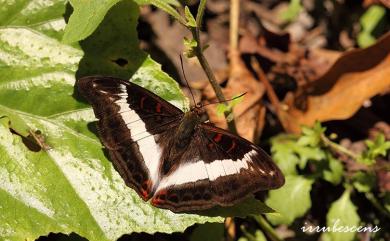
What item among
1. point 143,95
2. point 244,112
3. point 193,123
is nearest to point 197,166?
point 193,123

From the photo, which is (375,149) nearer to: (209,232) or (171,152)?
(209,232)

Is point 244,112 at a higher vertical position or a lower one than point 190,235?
higher

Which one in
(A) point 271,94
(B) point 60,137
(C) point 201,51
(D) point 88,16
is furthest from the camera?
(A) point 271,94

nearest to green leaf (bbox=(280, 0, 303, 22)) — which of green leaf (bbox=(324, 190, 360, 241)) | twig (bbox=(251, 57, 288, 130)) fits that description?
twig (bbox=(251, 57, 288, 130))

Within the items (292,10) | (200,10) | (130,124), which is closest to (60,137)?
(130,124)

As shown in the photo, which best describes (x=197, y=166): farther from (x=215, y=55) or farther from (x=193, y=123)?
(x=215, y=55)

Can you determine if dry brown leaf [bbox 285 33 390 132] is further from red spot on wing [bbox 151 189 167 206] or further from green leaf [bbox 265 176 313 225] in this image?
red spot on wing [bbox 151 189 167 206]

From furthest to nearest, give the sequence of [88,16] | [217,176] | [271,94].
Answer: [271,94]
[217,176]
[88,16]
